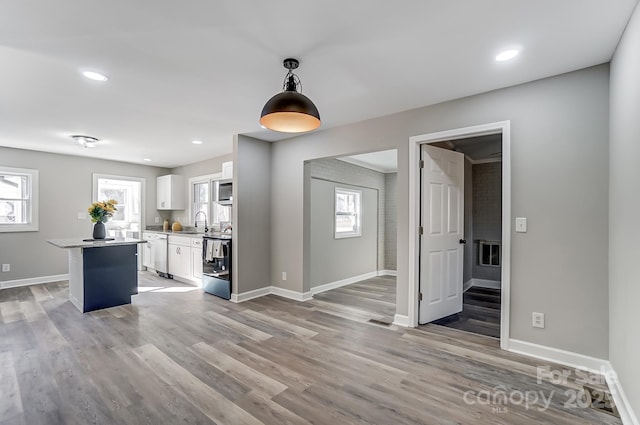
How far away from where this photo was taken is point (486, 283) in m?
5.79

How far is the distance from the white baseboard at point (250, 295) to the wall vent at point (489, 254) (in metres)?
4.08

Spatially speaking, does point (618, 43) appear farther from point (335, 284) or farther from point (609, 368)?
point (335, 284)

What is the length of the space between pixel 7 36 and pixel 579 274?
183 inches

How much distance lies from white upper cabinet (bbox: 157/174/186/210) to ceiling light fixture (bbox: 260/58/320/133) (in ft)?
18.3

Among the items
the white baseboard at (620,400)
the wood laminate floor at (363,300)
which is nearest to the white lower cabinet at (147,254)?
the wood laminate floor at (363,300)

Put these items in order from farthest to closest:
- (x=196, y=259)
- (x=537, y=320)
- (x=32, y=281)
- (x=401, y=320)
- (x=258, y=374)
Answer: (x=32, y=281)
(x=196, y=259)
(x=401, y=320)
(x=537, y=320)
(x=258, y=374)

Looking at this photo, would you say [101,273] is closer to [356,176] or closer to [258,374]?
[258,374]

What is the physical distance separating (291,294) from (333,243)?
133 centimetres

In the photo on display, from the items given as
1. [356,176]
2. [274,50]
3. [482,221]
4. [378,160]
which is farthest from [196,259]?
[482,221]

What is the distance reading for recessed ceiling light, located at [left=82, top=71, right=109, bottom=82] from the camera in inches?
104

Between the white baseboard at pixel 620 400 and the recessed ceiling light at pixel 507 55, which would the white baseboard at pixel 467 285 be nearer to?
the white baseboard at pixel 620 400

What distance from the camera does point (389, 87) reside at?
2.94m

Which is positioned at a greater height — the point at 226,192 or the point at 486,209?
the point at 226,192

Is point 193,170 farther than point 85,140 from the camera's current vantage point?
Yes
